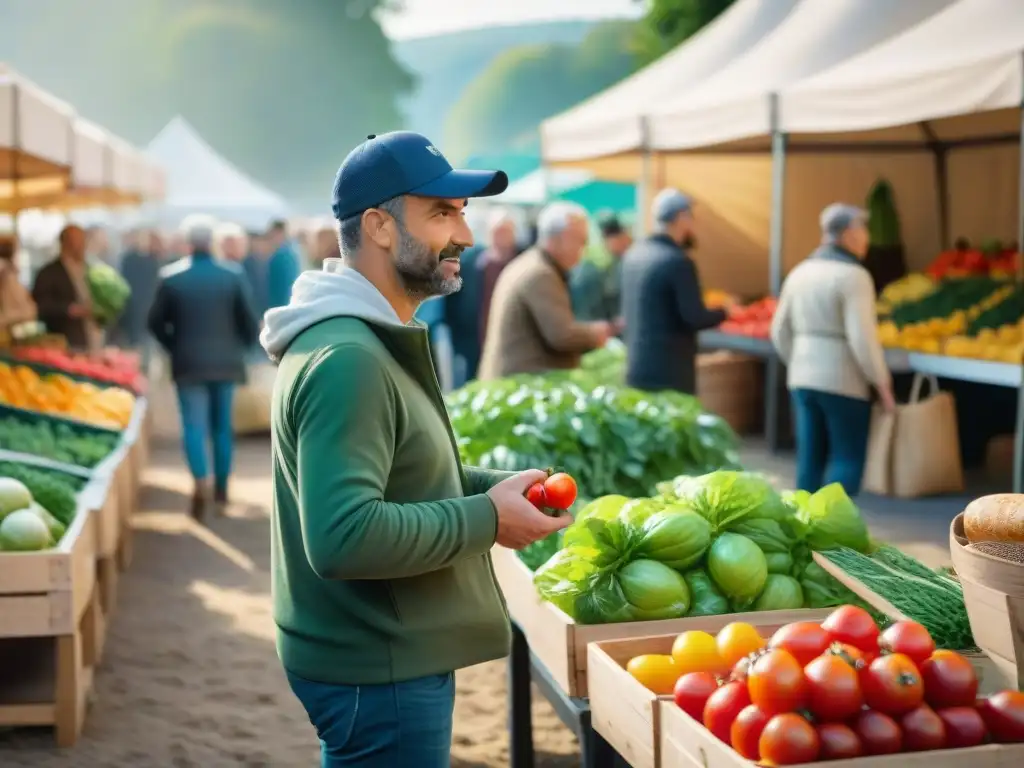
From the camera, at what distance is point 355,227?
93.2 inches

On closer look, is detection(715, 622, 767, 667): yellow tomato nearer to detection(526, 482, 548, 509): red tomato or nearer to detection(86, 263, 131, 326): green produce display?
detection(526, 482, 548, 509): red tomato

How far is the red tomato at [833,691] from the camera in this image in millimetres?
2209

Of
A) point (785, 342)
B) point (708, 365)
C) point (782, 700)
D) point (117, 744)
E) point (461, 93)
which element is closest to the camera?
point (782, 700)

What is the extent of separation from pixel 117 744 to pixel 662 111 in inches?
293

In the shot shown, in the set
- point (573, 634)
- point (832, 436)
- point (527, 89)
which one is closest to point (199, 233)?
point (832, 436)

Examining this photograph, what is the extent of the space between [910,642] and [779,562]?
0.99m

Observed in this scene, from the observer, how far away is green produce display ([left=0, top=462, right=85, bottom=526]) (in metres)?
5.41

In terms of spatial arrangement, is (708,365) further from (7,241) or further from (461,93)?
(461,93)

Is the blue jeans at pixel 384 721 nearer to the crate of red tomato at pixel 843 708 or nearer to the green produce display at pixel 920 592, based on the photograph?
the crate of red tomato at pixel 843 708

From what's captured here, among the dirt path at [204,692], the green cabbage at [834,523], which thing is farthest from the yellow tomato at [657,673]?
the dirt path at [204,692]

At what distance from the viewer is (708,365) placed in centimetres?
1183

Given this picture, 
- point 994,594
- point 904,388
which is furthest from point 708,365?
point 994,594

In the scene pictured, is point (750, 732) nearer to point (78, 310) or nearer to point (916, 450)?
point (916, 450)

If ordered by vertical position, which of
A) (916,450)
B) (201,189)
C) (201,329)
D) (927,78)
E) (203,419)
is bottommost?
(916,450)
